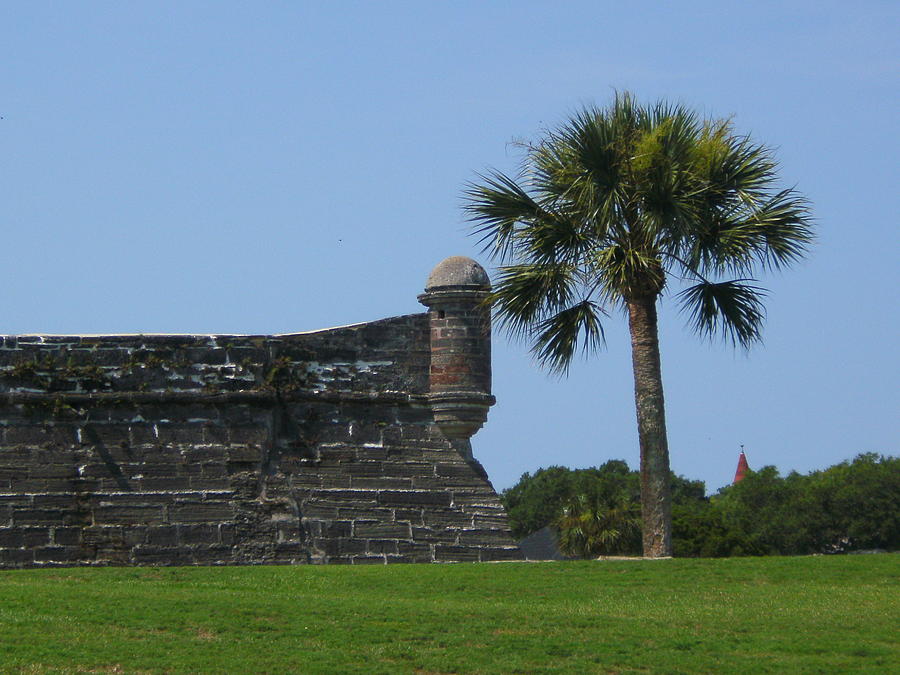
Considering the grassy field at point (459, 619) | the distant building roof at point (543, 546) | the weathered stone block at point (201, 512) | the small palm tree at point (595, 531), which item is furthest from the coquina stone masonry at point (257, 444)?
the distant building roof at point (543, 546)

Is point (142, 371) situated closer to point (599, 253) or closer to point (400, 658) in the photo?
Result: point (599, 253)

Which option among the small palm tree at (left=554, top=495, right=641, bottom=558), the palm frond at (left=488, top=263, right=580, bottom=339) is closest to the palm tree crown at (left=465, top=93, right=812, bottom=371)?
the palm frond at (left=488, top=263, right=580, bottom=339)

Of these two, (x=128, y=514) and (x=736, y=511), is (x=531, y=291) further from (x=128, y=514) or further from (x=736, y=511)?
(x=736, y=511)

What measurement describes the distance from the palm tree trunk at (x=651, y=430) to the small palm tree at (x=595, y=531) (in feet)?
Answer: 61.9

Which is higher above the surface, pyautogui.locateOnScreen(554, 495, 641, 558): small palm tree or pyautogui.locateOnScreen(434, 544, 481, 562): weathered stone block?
pyautogui.locateOnScreen(554, 495, 641, 558): small palm tree

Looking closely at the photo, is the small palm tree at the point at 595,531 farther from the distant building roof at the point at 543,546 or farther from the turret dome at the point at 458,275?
the turret dome at the point at 458,275

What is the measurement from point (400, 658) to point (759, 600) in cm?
479

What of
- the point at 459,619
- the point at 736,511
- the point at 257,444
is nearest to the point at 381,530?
the point at 257,444

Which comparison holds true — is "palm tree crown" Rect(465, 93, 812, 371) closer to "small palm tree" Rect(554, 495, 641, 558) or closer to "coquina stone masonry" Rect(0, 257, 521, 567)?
"coquina stone masonry" Rect(0, 257, 521, 567)

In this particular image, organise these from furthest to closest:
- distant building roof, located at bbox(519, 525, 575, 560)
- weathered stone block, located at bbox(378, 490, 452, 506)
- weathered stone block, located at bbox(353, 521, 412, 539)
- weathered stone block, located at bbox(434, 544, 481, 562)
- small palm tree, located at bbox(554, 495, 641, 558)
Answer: distant building roof, located at bbox(519, 525, 575, 560), small palm tree, located at bbox(554, 495, 641, 558), weathered stone block, located at bbox(378, 490, 452, 506), weathered stone block, located at bbox(434, 544, 481, 562), weathered stone block, located at bbox(353, 521, 412, 539)

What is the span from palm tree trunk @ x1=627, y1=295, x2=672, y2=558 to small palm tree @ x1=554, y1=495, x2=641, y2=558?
1887 centimetres

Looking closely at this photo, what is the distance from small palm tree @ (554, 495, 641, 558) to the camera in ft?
131

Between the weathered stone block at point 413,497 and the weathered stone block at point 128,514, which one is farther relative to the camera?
the weathered stone block at point 413,497

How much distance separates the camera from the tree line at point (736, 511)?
41.0 metres
